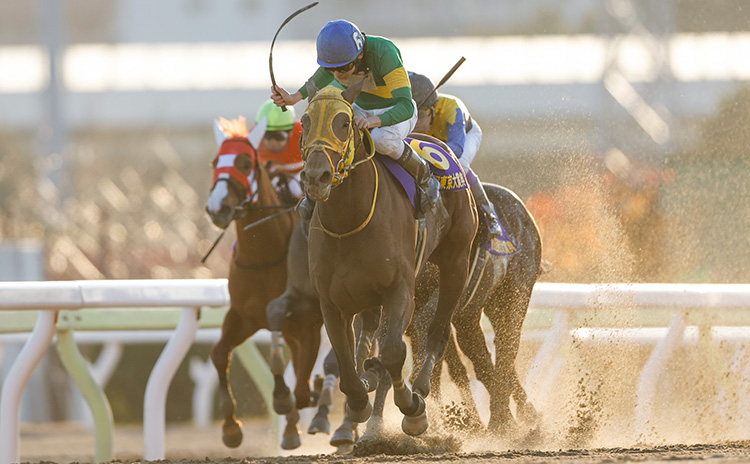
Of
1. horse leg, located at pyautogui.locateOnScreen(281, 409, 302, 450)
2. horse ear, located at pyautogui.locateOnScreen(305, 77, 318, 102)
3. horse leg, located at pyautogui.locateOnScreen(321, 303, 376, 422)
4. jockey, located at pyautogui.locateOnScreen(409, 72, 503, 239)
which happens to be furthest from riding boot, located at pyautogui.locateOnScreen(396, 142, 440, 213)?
horse leg, located at pyautogui.locateOnScreen(281, 409, 302, 450)

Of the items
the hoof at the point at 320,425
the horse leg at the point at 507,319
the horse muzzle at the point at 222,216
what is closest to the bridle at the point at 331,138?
the horse muzzle at the point at 222,216

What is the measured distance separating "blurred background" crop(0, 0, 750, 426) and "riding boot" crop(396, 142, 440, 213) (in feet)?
7.62

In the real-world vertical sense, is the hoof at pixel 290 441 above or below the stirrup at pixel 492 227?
below

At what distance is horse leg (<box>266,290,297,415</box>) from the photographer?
582 cm

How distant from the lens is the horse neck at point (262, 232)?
6.29 meters

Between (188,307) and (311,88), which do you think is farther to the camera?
(188,307)

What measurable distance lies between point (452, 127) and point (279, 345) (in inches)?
55.6

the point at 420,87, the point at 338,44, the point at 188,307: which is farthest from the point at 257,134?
the point at 338,44

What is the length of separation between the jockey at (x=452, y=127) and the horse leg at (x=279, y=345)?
1.04 meters

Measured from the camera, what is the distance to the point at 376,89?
16.1ft

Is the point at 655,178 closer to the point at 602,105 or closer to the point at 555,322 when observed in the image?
the point at 602,105

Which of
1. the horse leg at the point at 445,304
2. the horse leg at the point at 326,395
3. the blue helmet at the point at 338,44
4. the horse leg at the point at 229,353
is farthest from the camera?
the horse leg at the point at 229,353

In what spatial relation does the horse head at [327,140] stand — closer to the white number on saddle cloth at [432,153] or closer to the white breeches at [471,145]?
the white number on saddle cloth at [432,153]

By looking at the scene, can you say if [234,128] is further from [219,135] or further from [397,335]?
[397,335]
